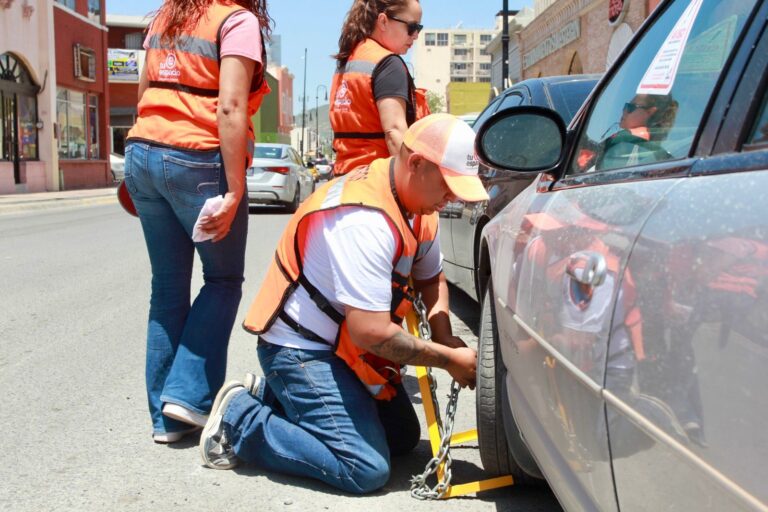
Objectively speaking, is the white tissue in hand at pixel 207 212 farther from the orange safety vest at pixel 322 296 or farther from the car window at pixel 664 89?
the car window at pixel 664 89

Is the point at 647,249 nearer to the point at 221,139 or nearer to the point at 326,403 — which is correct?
the point at 326,403

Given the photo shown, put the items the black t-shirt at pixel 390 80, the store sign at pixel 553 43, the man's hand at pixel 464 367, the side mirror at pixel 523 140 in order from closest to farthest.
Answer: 1. the side mirror at pixel 523 140
2. the man's hand at pixel 464 367
3. the black t-shirt at pixel 390 80
4. the store sign at pixel 553 43

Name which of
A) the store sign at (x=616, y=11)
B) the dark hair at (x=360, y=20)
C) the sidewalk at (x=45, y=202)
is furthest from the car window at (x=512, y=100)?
the sidewalk at (x=45, y=202)

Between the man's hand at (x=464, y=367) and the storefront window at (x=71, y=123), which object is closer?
the man's hand at (x=464, y=367)

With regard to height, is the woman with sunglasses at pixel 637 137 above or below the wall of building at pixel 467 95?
below

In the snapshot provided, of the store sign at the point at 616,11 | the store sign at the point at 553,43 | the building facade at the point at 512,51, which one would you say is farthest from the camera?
the building facade at the point at 512,51

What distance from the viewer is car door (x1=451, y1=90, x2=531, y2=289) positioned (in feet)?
15.6

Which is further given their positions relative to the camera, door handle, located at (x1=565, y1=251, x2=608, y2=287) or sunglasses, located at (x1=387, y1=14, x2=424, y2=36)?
sunglasses, located at (x1=387, y1=14, x2=424, y2=36)

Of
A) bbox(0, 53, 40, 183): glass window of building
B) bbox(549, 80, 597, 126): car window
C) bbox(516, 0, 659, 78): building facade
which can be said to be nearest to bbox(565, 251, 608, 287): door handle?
bbox(549, 80, 597, 126): car window

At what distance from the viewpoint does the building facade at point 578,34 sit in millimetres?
17766

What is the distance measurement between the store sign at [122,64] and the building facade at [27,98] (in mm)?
19006

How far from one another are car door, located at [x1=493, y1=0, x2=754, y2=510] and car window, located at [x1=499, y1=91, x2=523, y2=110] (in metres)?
2.47

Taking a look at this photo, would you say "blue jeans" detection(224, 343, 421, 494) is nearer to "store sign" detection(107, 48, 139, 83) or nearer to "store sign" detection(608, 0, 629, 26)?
"store sign" detection(608, 0, 629, 26)

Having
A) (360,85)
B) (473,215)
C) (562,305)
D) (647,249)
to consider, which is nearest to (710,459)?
(647,249)
